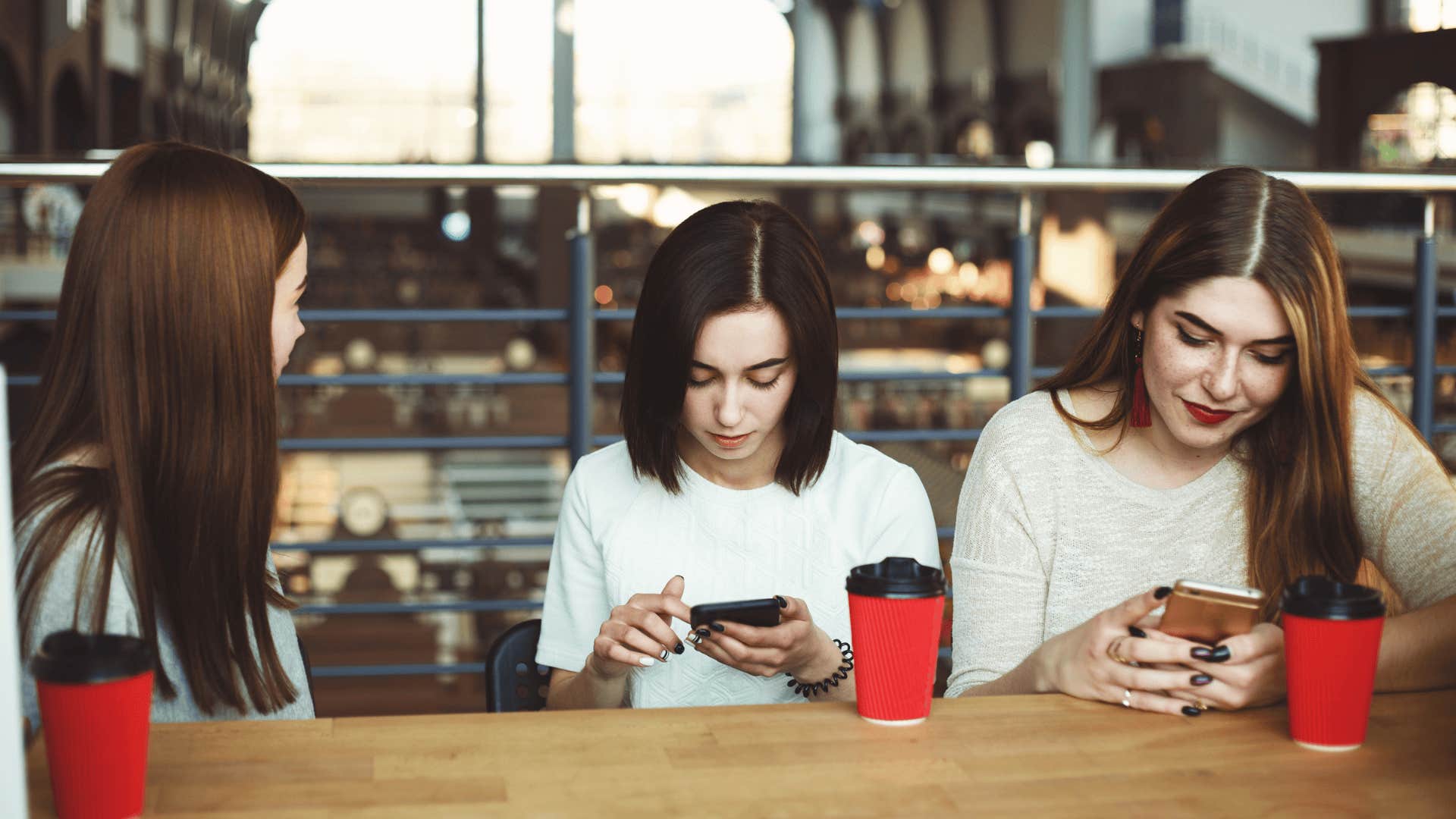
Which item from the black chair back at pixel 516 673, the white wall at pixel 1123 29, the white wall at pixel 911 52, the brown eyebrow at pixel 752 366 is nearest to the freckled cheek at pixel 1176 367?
the brown eyebrow at pixel 752 366

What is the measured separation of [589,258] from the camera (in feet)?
7.14

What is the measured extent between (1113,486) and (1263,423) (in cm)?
15

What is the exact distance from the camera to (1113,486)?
1.36 metres

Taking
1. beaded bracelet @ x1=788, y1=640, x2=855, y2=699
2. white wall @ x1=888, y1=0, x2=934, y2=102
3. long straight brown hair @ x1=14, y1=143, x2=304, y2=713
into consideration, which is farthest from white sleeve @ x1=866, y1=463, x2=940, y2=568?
white wall @ x1=888, y1=0, x2=934, y2=102

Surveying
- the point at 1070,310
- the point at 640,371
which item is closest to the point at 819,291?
the point at 640,371

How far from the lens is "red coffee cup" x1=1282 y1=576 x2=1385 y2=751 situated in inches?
36.5

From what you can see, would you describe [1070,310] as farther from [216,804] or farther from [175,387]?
[216,804]

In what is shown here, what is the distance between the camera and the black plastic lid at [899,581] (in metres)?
0.95

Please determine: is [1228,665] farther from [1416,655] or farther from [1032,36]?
[1032,36]

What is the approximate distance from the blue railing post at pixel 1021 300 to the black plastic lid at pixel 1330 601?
4.37 ft

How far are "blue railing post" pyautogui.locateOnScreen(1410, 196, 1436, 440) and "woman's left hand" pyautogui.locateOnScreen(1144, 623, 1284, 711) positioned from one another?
1.56 meters

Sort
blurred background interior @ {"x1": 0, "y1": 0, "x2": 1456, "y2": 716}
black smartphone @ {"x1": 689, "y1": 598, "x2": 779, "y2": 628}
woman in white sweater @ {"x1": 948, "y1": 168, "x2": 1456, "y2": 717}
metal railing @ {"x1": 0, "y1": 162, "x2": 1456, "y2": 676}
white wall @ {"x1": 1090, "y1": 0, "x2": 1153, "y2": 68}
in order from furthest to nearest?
white wall @ {"x1": 1090, "y1": 0, "x2": 1153, "y2": 68} → blurred background interior @ {"x1": 0, "y1": 0, "x2": 1456, "y2": 716} → metal railing @ {"x1": 0, "y1": 162, "x2": 1456, "y2": 676} → woman in white sweater @ {"x1": 948, "y1": 168, "x2": 1456, "y2": 717} → black smartphone @ {"x1": 689, "y1": 598, "x2": 779, "y2": 628}

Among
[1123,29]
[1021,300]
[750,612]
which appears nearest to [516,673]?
[750,612]

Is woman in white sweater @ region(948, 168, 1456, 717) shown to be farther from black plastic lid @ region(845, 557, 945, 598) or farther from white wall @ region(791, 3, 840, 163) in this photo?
white wall @ region(791, 3, 840, 163)
